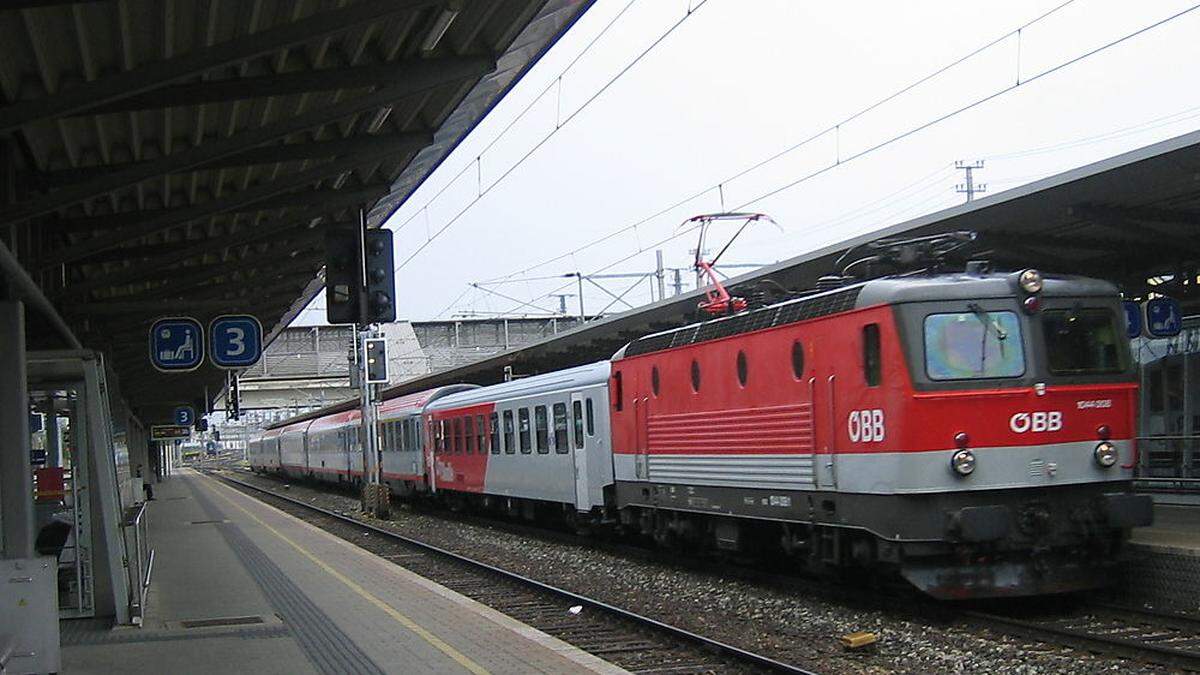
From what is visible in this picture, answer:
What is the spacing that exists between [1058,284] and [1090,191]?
7.78 feet

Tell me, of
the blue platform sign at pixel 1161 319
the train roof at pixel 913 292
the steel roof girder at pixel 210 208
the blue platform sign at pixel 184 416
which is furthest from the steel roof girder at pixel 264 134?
the blue platform sign at pixel 184 416

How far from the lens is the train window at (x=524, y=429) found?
20922mm

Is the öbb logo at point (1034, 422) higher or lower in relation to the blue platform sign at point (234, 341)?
lower

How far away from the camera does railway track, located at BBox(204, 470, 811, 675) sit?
935cm

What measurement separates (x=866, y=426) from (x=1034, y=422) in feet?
4.48

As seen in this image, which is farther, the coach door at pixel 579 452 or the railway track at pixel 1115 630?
the coach door at pixel 579 452

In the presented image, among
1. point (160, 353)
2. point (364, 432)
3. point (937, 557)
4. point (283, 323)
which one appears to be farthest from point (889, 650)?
point (283, 323)

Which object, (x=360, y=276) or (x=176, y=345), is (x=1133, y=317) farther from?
(x=176, y=345)

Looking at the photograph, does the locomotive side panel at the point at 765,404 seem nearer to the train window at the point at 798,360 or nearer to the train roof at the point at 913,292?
the train window at the point at 798,360

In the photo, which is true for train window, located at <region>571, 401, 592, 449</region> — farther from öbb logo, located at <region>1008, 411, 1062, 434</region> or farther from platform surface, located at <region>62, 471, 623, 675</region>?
öbb logo, located at <region>1008, 411, 1062, 434</region>

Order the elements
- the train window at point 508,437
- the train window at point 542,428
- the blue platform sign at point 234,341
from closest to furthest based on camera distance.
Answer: the blue platform sign at point 234,341 < the train window at point 542,428 < the train window at point 508,437

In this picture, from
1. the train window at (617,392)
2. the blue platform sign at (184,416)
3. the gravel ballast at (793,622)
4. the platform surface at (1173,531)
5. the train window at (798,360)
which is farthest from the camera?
the blue platform sign at (184,416)

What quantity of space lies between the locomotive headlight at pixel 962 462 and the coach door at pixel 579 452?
837cm

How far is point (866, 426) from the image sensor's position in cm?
1074
